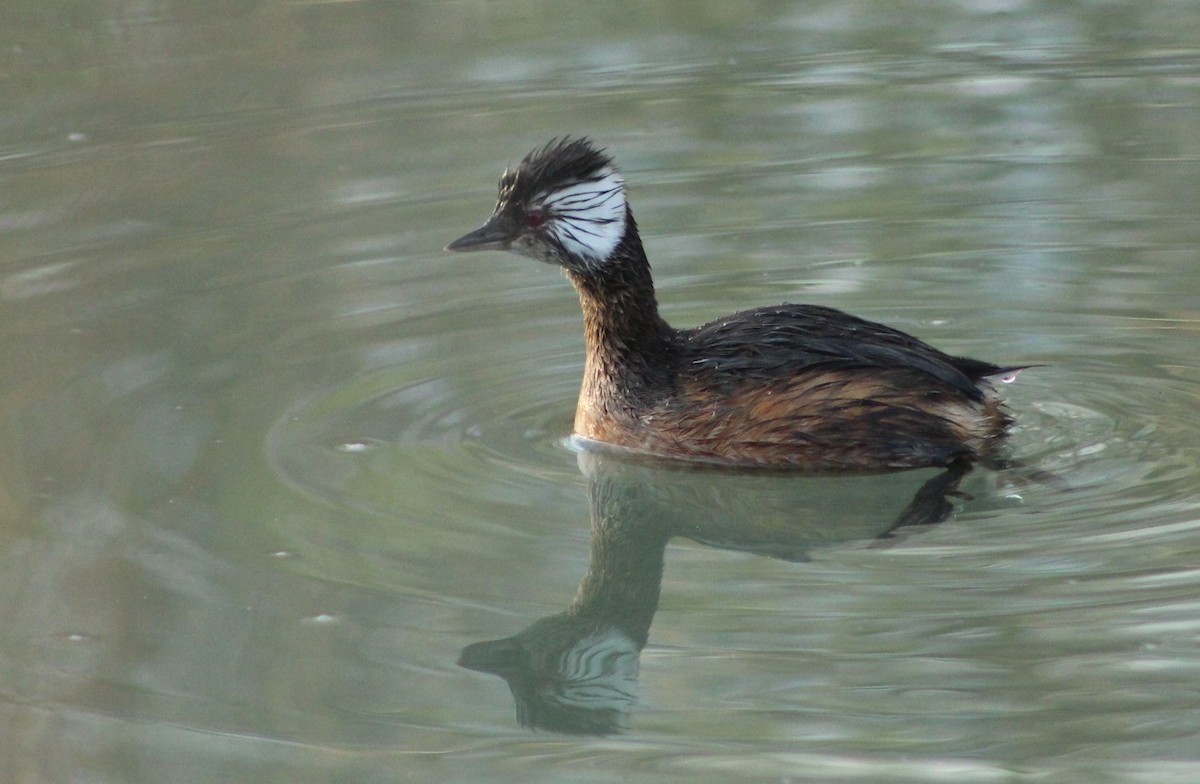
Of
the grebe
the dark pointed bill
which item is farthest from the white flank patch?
the dark pointed bill

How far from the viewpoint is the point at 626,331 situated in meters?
6.91

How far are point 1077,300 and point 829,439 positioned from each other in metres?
2.03

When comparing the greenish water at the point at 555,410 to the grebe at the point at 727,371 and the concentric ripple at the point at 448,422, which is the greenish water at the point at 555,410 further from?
the grebe at the point at 727,371

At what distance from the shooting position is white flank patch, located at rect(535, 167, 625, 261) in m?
6.80

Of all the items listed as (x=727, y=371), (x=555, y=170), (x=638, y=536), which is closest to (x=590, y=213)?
(x=555, y=170)

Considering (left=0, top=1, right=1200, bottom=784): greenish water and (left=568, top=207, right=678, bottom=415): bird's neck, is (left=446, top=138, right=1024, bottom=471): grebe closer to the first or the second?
(left=568, top=207, right=678, bottom=415): bird's neck

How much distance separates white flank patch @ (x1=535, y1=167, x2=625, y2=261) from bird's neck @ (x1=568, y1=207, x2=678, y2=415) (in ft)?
0.22

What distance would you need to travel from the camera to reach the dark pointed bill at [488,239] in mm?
6795

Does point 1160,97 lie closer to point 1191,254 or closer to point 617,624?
point 1191,254

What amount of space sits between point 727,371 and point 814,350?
0.33m

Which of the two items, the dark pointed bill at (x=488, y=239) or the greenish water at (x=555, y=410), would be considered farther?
the dark pointed bill at (x=488, y=239)

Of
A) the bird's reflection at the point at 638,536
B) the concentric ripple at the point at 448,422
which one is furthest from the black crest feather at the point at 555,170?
the bird's reflection at the point at 638,536

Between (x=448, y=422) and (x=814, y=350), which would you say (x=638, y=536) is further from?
(x=448, y=422)

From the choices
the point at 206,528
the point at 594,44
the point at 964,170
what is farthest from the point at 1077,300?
the point at 594,44
